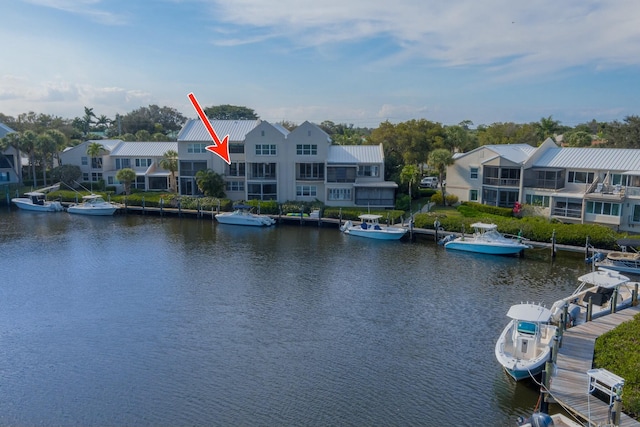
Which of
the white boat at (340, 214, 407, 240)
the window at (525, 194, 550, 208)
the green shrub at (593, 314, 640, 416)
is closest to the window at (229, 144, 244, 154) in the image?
the white boat at (340, 214, 407, 240)

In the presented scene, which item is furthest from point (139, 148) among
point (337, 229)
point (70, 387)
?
point (70, 387)

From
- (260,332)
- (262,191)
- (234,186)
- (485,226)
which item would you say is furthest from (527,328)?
(234,186)

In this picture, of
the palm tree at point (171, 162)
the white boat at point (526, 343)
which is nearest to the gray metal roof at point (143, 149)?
the palm tree at point (171, 162)

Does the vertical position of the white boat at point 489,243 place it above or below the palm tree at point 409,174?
below

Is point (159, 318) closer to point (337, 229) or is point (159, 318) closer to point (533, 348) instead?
point (533, 348)

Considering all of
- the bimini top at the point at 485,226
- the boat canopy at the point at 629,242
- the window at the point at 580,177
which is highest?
the window at the point at 580,177

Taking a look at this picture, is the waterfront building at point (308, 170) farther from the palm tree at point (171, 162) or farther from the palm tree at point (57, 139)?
the palm tree at point (57, 139)

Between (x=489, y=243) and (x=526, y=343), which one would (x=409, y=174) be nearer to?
(x=489, y=243)
